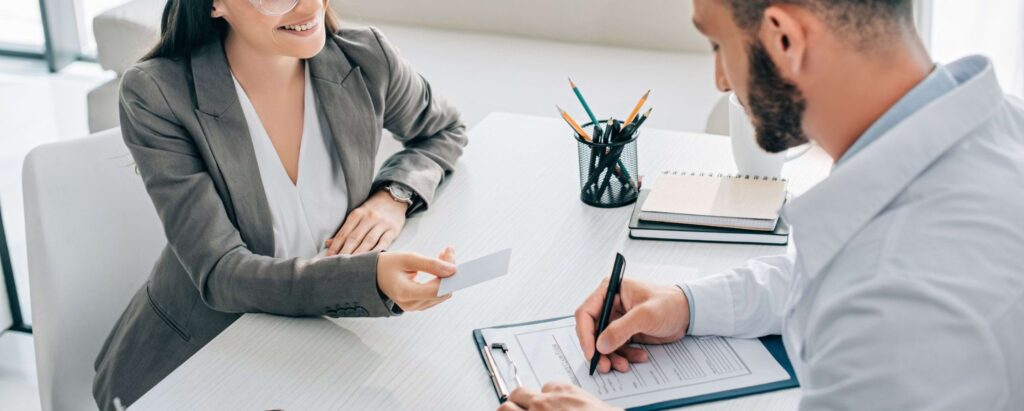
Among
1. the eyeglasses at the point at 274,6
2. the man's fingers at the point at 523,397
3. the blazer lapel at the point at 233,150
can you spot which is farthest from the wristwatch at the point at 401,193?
the man's fingers at the point at 523,397

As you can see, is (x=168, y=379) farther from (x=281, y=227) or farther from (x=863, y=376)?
(x=863, y=376)

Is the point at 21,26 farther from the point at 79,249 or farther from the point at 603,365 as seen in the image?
the point at 603,365

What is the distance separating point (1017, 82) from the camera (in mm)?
2488

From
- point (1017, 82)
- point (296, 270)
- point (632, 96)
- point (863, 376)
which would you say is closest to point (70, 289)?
point (296, 270)

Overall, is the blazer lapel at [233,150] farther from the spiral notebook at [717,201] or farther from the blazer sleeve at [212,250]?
the spiral notebook at [717,201]

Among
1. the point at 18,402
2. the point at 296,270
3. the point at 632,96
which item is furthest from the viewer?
the point at 632,96

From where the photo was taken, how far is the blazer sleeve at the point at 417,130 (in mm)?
1529

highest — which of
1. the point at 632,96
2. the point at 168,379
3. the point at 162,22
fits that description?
the point at 162,22

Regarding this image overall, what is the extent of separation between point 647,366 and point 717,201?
38 centimetres

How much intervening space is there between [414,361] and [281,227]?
0.42 meters

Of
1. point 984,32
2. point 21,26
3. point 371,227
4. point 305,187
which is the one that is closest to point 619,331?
point 371,227

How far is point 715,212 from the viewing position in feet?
4.55

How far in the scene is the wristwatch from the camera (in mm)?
1481

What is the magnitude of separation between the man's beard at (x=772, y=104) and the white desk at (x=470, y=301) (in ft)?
0.94
